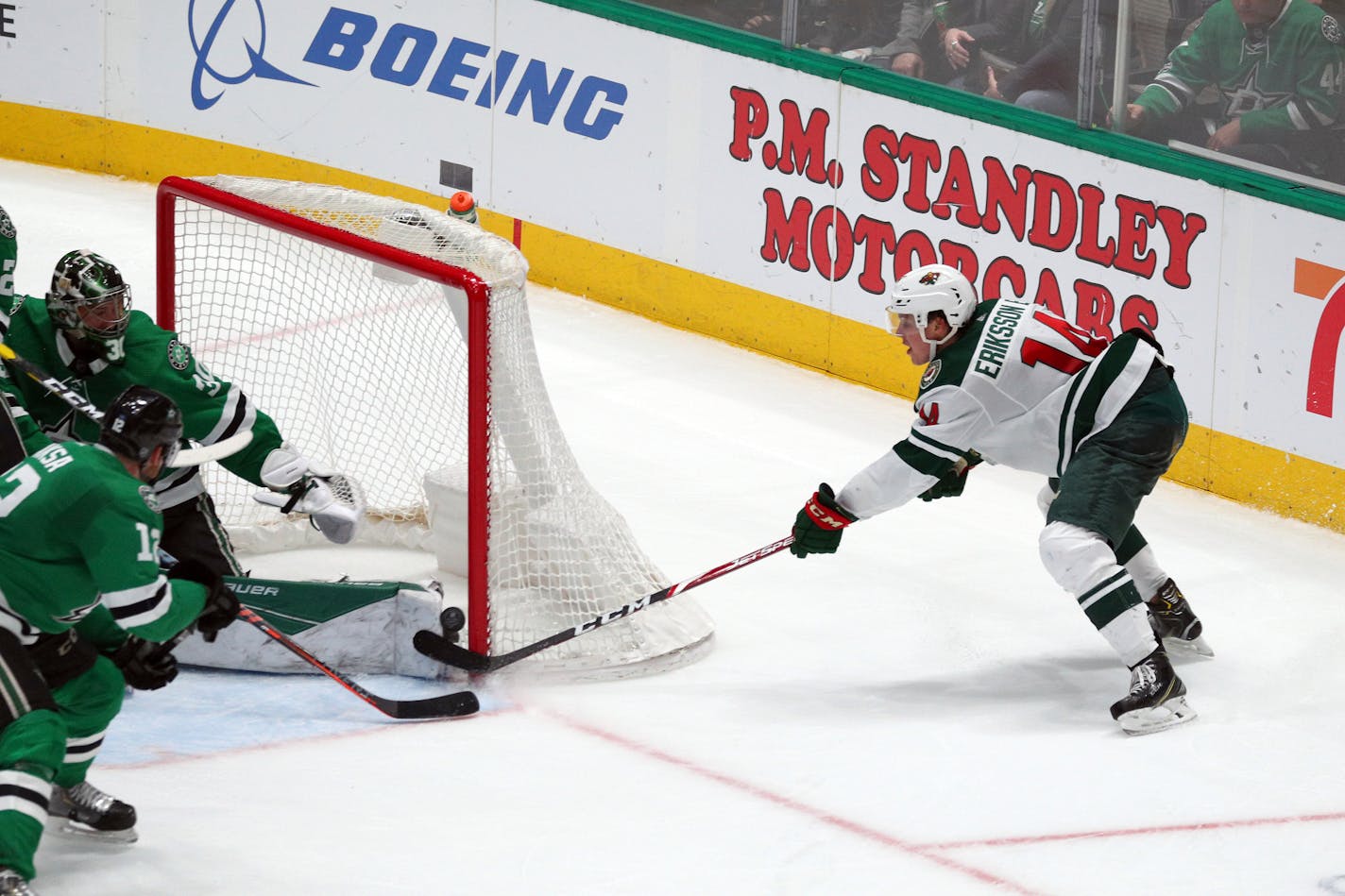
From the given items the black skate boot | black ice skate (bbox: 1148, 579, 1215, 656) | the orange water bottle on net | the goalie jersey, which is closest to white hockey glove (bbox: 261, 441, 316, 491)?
the goalie jersey

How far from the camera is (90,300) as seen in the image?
4617mm

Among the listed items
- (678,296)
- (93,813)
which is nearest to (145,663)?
(93,813)

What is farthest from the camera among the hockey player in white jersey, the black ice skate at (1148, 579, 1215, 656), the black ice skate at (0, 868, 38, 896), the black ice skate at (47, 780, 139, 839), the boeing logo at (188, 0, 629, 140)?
the boeing logo at (188, 0, 629, 140)

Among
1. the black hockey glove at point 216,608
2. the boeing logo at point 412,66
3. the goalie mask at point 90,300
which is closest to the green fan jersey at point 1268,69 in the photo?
the boeing logo at point 412,66

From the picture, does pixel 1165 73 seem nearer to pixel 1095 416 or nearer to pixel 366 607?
pixel 1095 416

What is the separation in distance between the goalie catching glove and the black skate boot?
1786mm

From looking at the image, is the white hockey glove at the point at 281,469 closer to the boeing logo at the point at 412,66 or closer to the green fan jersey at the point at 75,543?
the green fan jersey at the point at 75,543

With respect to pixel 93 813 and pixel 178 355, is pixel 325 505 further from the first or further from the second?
pixel 93 813

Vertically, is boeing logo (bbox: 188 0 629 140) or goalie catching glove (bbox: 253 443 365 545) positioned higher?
boeing logo (bbox: 188 0 629 140)

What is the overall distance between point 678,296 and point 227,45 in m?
2.31

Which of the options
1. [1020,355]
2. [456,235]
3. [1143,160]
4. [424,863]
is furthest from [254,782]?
[1143,160]

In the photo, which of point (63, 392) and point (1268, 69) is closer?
point (63, 392)

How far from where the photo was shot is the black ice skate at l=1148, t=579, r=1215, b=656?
5.08 metres

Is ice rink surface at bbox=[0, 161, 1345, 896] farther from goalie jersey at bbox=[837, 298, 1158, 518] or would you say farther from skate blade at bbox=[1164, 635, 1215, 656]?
goalie jersey at bbox=[837, 298, 1158, 518]
